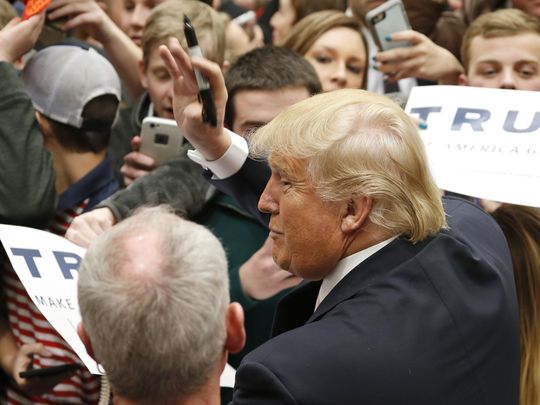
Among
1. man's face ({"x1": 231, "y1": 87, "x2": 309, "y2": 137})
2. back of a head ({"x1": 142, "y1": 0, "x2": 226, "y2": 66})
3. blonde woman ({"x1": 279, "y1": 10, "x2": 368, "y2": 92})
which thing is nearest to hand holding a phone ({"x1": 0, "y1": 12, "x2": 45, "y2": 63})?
back of a head ({"x1": 142, "y1": 0, "x2": 226, "y2": 66})

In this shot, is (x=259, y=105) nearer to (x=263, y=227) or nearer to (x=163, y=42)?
(x=263, y=227)

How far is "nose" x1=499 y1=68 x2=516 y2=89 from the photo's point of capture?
358 cm

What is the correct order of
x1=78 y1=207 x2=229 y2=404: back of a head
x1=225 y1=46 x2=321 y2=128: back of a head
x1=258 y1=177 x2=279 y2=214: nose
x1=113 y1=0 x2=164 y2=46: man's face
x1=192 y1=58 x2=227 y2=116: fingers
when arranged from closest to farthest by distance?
1. x1=78 y1=207 x2=229 y2=404: back of a head
2. x1=258 y1=177 x2=279 y2=214: nose
3. x1=192 y1=58 x2=227 y2=116: fingers
4. x1=225 y1=46 x2=321 y2=128: back of a head
5. x1=113 y1=0 x2=164 y2=46: man's face

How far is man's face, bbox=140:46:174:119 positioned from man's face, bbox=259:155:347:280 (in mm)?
1384

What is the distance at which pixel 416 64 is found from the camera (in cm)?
366

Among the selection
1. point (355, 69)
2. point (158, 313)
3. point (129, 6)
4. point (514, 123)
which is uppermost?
point (158, 313)

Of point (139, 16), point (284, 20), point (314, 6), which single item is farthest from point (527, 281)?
point (284, 20)

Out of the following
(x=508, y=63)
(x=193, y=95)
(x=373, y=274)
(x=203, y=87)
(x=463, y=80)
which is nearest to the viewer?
(x=373, y=274)

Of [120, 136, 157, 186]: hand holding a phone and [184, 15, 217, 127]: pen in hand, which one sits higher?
[184, 15, 217, 127]: pen in hand

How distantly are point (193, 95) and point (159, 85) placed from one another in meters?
1.08

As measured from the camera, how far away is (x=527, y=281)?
116 inches

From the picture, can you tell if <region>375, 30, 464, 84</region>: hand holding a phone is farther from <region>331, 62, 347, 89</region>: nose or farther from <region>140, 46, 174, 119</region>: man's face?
<region>140, 46, 174, 119</region>: man's face

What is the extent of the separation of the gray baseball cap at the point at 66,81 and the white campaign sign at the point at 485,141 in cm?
106

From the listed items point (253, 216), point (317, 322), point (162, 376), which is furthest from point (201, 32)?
point (162, 376)
